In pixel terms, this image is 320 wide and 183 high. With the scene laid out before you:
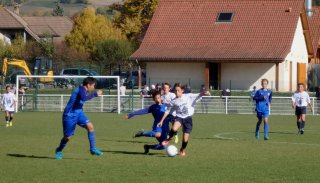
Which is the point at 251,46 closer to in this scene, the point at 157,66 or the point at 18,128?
the point at 157,66

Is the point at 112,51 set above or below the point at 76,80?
above

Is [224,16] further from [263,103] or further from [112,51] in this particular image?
[263,103]

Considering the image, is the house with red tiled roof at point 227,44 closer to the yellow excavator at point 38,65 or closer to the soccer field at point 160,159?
the yellow excavator at point 38,65

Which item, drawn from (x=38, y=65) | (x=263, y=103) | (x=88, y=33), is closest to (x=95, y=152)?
(x=263, y=103)

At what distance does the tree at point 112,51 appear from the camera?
232 ft

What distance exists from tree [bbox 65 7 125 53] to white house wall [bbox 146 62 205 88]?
24057 millimetres

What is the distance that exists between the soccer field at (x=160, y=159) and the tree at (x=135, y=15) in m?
49.6

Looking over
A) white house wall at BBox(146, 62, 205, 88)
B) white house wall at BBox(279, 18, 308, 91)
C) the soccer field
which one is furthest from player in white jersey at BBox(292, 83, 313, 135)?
white house wall at BBox(146, 62, 205, 88)

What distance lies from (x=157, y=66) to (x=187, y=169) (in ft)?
138

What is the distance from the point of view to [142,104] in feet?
145

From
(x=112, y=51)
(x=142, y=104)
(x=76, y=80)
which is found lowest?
(x=142, y=104)

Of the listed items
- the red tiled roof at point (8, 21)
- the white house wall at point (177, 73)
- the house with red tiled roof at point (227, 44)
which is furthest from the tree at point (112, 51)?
the red tiled roof at point (8, 21)

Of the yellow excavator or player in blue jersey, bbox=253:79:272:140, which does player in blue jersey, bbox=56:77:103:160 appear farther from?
the yellow excavator

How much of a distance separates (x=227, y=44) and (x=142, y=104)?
14098 mm
